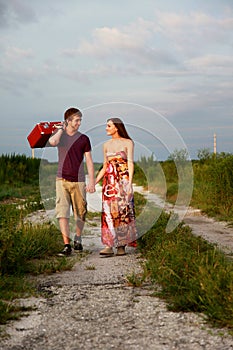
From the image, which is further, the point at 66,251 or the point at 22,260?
the point at 66,251

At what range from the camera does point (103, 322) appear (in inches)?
179

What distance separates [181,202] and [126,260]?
833cm

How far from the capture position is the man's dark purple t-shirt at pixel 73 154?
789 centimetres

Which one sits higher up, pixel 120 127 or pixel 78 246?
pixel 120 127

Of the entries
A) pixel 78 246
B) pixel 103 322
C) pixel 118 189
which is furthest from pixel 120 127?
pixel 103 322

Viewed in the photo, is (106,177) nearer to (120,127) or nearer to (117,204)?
(117,204)

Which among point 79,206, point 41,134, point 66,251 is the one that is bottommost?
point 66,251

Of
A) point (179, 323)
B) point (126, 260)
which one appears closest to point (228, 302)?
point (179, 323)

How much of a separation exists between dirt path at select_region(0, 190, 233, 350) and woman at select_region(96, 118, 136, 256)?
1640mm

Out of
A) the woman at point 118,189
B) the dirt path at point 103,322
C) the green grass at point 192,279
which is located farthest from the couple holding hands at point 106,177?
the dirt path at point 103,322

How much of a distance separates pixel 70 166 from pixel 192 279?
11.0 ft

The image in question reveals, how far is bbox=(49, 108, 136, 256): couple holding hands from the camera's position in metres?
7.83

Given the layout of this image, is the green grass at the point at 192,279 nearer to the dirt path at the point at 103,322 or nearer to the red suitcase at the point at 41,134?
the dirt path at the point at 103,322

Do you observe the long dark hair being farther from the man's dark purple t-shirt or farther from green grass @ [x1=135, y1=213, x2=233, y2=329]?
green grass @ [x1=135, y1=213, x2=233, y2=329]
